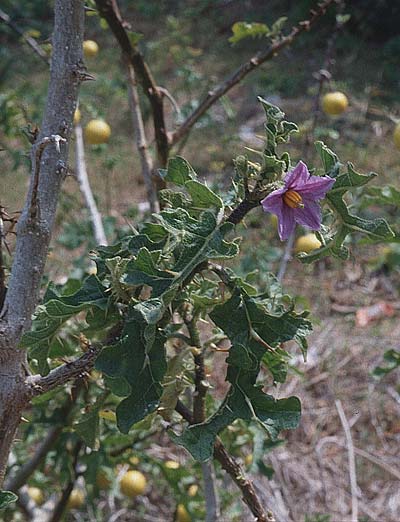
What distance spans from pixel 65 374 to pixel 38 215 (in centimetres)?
18

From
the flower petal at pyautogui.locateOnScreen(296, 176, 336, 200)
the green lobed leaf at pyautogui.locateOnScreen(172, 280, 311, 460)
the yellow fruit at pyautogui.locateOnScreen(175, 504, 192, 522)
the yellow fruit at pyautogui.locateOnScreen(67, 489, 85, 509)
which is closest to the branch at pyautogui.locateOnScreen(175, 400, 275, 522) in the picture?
the green lobed leaf at pyautogui.locateOnScreen(172, 280, 311, 460)

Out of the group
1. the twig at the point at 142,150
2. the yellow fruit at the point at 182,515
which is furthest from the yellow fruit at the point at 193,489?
the twig at the point at 142,150

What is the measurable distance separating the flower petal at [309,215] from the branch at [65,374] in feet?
0.81

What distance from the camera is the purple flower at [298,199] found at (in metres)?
0.69

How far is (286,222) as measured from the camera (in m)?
0.74

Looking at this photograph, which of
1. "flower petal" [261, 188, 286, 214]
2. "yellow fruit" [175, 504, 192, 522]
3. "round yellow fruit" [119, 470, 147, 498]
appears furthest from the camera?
"round yellow fruit" [119, 470, 147, 498]

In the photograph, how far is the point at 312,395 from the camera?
2811mm

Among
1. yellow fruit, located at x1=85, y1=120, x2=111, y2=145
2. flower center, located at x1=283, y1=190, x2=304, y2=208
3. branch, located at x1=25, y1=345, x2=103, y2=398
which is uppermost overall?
flower center, located at x1=283, y1=190, x2=304, y2=208

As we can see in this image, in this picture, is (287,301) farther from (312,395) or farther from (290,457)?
(312,395)

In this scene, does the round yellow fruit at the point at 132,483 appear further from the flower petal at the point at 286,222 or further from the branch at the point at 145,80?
the flower petal at the point at 286,222

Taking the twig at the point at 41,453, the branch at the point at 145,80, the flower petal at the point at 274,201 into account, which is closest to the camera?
the flower petal at the point at 274,201

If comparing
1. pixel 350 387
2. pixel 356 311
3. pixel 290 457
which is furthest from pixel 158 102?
pixel 356 311

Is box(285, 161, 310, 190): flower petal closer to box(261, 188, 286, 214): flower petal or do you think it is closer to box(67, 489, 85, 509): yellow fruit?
box(261, 188, 286, 214): flower petal

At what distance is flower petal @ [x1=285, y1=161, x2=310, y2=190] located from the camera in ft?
2.25
